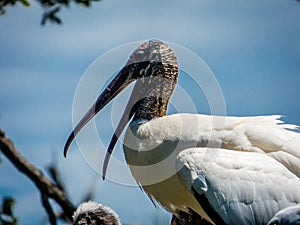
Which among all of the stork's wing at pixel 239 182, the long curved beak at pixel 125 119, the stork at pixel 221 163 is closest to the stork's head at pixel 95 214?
the long curved beak at pixel 125 119

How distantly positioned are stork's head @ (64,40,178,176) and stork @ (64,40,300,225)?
1.15ft

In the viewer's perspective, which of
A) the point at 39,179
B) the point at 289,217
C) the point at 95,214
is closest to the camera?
the point at 289,217

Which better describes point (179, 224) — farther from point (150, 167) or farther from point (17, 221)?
point (17, 221)

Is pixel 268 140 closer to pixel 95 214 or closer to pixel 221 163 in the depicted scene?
pixel 221 163

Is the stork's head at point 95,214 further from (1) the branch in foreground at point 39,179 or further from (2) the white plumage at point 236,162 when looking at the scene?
(2) the white plumage at point 236,162

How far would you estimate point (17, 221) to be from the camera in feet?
25.0

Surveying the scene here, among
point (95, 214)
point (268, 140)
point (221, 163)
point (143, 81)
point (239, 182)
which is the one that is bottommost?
point (95, 214)

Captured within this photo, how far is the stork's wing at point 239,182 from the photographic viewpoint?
7.17 meters

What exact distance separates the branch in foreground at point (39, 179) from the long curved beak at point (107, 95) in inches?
17.3

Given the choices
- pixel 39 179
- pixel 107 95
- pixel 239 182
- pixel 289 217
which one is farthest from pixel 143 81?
pixel 289 217

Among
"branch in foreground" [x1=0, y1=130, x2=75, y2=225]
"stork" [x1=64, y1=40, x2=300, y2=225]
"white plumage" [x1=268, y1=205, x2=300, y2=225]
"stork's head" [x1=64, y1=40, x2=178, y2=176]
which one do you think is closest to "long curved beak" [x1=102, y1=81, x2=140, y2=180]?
"stork's head" [x1=64, y1=40, x2=178, y2=176]

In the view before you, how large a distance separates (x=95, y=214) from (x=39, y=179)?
0.48 metres

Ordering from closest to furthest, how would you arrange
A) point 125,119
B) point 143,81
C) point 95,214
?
1. point 125,119
2. point 143,81
3. point 95,214

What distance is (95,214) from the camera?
8352 mm
